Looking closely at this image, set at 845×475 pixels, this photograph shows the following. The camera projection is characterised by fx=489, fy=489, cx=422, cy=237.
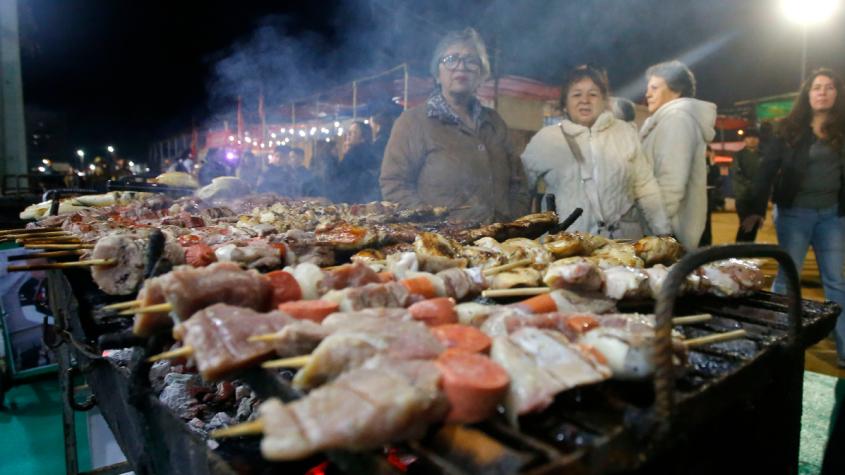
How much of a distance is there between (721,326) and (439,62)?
415cm

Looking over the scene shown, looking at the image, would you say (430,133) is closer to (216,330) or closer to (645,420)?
(216,330)

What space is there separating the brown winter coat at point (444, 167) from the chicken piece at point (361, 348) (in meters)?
3.70

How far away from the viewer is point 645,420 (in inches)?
48.1

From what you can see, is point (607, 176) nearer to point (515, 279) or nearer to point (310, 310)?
point (515, 279)

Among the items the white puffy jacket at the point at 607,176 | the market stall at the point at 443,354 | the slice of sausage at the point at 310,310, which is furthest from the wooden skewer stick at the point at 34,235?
the white puffy jacket at the point at 607,176

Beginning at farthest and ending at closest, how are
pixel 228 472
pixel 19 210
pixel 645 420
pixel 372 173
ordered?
pixel 372 173
pixel 19 210
pixel 228 472
pixel 645 420

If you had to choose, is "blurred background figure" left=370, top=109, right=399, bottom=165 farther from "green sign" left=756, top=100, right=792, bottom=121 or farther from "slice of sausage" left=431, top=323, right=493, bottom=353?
"green sign" left=756, top=100, right=792, bottom=121

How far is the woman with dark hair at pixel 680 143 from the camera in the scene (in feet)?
17.5

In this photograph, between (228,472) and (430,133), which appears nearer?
(228,472)

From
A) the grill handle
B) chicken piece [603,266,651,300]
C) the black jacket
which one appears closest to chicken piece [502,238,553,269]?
chicken piece [603,266,651,300]

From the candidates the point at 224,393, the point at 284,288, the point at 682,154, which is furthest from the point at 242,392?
the point at 682,154

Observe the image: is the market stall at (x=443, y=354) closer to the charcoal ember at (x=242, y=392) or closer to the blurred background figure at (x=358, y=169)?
the charcoal ember at (x=242, y=392)

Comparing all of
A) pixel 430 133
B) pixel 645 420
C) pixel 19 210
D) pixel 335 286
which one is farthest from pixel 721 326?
pixel 19 210

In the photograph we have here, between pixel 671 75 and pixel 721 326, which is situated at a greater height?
pixel 671 75
